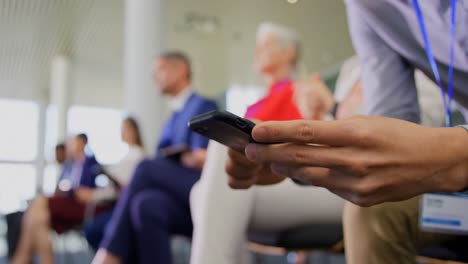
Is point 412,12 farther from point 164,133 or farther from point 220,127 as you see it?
point 164,133

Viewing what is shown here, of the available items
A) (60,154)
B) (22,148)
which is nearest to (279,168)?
(60,154)

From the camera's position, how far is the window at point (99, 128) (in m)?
6.89

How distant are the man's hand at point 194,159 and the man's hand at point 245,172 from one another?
710mm

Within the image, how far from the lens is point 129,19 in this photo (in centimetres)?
388

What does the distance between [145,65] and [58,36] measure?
3223 mm

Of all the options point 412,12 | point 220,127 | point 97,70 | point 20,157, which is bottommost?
point 20,157

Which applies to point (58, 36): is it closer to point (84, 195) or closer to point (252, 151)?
point (84, 195)

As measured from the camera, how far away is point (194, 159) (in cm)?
131

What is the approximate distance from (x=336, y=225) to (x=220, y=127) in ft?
2.37

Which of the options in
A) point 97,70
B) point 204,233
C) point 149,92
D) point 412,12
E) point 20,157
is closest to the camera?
point 412,12

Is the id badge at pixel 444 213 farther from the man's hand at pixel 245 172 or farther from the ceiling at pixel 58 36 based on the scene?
the ceiling at pixel 58 36

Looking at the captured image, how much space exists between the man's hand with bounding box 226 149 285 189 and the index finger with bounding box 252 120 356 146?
148mm

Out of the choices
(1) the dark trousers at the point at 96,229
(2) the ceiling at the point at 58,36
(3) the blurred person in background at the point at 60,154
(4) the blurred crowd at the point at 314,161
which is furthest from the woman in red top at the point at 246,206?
(2) the ceiling at the point at 58,36

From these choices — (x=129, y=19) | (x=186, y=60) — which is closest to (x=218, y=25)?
(x=129, y=19)
